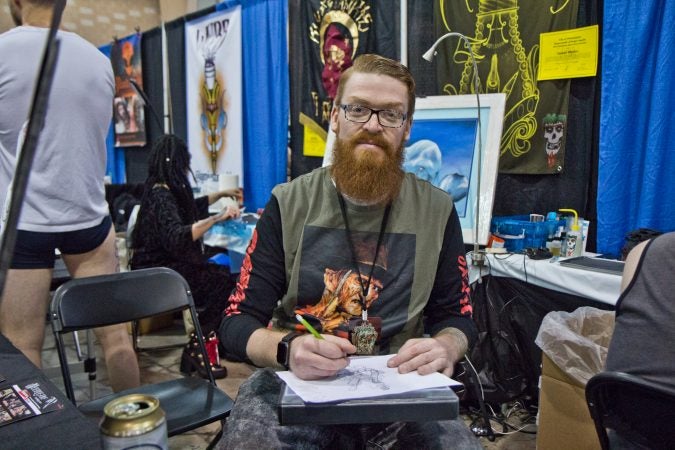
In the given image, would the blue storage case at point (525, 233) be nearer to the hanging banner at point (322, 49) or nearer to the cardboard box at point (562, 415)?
the cardboard box at point (562, 415)

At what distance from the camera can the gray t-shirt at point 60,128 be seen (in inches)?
58.7

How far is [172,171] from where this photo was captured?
2.96 metres

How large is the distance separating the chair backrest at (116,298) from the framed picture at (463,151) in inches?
43.0

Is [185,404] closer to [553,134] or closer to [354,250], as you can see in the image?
[354,250]

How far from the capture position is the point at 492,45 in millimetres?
2801

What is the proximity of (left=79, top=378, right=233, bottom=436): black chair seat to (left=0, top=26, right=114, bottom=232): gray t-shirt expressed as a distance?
589 mm

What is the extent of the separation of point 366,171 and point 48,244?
1068 mm

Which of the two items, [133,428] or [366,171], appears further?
[366,171]

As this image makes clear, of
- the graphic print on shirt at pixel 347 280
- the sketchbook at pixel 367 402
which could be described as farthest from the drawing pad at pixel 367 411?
the graphic print on shirt at pixel 347 280

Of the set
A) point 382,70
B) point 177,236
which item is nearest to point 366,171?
point 382,70

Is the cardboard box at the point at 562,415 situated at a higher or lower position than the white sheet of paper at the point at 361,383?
lower

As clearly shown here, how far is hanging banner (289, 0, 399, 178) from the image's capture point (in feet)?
11.1

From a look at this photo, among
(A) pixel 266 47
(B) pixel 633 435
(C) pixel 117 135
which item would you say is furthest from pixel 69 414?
(C) pixel 117 135

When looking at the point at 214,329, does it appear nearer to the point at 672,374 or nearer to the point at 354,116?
the point at 354,116
